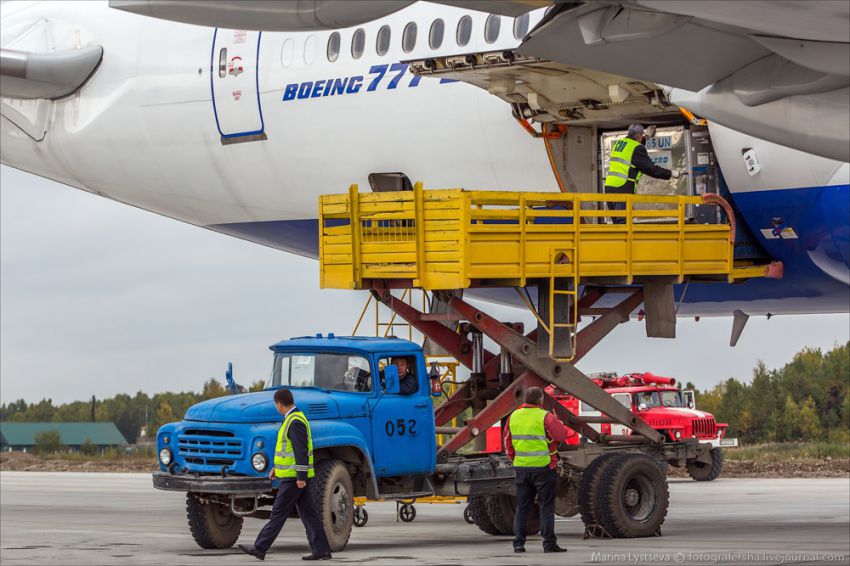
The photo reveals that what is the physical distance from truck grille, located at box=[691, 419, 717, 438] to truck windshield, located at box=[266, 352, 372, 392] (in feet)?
48.5

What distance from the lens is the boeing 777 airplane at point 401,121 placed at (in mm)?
11558

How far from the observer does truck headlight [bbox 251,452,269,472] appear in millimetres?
13414

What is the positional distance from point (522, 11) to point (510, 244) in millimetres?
8035

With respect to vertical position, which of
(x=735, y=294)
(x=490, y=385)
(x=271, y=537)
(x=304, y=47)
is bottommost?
(x=271, y=537)

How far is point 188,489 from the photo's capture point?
44.7ft

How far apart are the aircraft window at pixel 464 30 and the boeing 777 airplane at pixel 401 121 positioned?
0.9 inches

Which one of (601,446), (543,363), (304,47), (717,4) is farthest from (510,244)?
(717,4)

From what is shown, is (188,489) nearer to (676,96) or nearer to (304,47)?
(676,96)

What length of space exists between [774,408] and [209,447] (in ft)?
97.5

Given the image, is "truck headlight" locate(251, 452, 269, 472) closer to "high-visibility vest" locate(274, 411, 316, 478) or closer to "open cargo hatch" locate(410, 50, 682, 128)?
"high-visibility vest" locate(274, 411, 316, 478)

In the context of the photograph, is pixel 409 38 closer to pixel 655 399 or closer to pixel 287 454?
pixel 287 454

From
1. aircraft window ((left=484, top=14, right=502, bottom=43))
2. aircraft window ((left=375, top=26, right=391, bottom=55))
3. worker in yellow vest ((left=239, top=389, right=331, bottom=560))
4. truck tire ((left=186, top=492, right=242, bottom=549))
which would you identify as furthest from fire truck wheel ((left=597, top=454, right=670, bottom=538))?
aircraft window ((left=375, top=26, right=391, bottom=55))

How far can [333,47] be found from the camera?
1945 cm

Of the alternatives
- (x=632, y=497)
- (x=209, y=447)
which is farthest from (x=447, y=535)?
(x=209, y=447)
